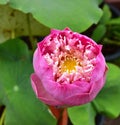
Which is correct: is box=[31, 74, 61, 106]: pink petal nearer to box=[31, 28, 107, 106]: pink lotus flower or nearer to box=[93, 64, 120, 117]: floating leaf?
box=[31, 28, 107, 106]: pink lotus flower

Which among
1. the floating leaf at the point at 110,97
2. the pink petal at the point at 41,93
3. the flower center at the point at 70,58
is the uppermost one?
the flower center at the point at 70,58

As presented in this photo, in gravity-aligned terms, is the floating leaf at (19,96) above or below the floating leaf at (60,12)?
below

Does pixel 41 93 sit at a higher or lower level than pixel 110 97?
higher

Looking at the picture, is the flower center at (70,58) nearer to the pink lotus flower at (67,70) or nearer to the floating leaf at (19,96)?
the pink lotus flower at (67,70)

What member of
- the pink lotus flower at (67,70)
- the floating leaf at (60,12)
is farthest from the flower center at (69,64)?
the floating leaf at (60,12)

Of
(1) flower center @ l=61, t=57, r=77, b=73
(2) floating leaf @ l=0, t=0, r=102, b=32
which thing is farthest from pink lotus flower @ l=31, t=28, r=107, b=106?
(2) floating leaf @ l=0, t=0, r=102, b=32

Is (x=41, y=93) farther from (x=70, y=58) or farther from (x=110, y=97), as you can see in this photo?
(x=110, y=97)

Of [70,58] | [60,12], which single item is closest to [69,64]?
[70,58]

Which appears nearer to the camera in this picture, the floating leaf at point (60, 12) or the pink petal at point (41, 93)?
the pink petal at point (41, 93)
